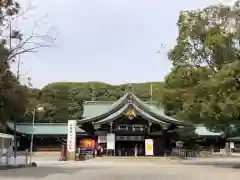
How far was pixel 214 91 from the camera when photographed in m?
26.2

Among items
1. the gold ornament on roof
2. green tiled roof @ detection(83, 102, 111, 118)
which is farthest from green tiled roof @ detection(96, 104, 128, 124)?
green tiled roof @ detection(83, 102, 111, 118)

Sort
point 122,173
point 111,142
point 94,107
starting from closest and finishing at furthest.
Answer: point 122,173
point 111,142
point 94,107

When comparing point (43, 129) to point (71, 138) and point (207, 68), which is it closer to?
point (71, 138)

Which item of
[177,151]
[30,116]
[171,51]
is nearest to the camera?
[171,51]

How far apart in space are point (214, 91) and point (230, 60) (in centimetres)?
280

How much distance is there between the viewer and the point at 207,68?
29266 millimetres

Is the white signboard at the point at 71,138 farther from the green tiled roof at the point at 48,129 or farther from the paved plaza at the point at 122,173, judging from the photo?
the green tiled roof at the point at 48,129

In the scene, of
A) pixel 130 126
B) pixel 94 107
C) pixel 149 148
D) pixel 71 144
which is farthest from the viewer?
pixel 94 107

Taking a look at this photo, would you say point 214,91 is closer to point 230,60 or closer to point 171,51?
point 230,60

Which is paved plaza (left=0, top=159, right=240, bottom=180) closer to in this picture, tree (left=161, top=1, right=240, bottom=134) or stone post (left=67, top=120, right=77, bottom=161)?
tree (left=161, top=1, right=240, bottom=134)

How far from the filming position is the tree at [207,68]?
83.3 ft

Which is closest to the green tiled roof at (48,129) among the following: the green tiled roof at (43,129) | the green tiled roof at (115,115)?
the green tiled roof at (43,129)

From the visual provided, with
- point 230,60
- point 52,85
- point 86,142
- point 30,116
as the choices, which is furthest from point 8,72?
point 52,85

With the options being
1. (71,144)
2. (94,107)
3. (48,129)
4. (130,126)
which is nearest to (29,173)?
(71,144)
